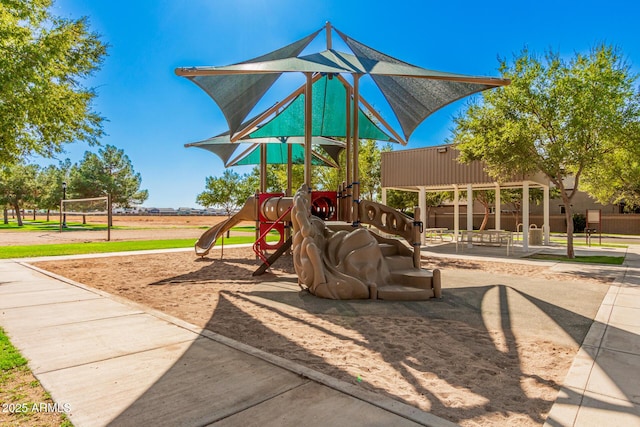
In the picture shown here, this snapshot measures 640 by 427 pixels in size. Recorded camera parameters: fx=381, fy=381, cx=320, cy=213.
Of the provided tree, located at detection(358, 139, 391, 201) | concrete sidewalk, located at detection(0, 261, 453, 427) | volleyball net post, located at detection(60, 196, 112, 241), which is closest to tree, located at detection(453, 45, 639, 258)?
concrete sidewalk, located at detection(0, 261, 453, 427)

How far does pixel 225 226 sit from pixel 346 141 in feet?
21.7

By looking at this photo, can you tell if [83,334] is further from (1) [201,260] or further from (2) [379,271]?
(1) [201,260]

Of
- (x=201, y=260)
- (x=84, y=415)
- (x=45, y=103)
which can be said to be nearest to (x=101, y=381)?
(x=84, y=415)

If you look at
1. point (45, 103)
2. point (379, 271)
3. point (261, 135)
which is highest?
point (261, 135)

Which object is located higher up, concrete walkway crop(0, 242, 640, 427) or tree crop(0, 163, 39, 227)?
tree crop(0, 163, 39, 227)

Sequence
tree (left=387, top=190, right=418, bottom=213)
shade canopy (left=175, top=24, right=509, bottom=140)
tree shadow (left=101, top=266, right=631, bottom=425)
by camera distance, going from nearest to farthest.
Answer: tree shadow (left=101, top=266, right=631, bottom=425) → shade canopy (left=175, top=24, right=509, bottom=140) → tree (left=387, top=190, right=418, bottom=213)

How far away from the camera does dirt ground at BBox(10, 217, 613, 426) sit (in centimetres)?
353

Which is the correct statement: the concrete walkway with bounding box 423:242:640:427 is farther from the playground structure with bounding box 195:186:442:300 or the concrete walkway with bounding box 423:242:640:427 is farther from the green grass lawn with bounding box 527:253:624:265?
the green grass lawn with bounding box 527:253:624:265

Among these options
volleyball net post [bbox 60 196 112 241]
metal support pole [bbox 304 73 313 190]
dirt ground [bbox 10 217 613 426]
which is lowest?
dirt ground [bbox 10 217 613 426]

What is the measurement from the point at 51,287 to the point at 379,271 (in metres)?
7.14

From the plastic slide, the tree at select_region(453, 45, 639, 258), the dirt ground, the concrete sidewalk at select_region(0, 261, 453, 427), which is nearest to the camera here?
the concrete sidewalk at select_region(0, 261, 453, 427)

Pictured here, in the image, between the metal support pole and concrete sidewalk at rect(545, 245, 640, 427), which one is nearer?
concrete sidewalk at rect(545, 245, 640, 427)

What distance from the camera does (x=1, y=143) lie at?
28.7ft

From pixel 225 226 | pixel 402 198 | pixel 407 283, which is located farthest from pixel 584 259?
pixel 402 198
